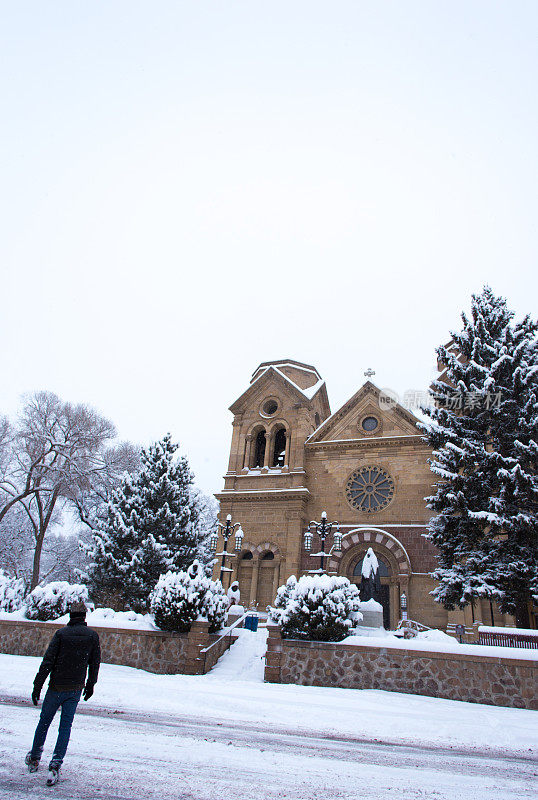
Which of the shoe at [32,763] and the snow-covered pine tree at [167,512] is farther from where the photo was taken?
the snow-covered pine tree at [167,512]

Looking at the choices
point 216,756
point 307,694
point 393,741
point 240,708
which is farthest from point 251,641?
point 216,756

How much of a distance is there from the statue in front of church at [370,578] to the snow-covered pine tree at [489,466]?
5.00 m

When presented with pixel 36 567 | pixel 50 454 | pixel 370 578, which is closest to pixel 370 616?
pixel 370 578

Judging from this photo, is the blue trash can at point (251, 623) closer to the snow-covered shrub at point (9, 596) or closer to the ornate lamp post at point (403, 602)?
the ornate lamp post at point (403, 602)

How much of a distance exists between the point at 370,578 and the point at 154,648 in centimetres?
1275

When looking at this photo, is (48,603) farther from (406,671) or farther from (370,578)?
(370,578)

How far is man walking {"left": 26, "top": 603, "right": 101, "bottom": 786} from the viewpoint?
5.00 m

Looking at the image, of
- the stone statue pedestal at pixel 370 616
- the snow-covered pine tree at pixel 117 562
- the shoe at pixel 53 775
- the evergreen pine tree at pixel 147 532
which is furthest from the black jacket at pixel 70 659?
the snow-covered pine tree at pixel 117 562

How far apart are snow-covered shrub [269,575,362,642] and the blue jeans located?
8681mm

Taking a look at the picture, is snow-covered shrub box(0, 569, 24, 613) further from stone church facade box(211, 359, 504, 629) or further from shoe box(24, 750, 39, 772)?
shoe box(24, 750, 39, 772)

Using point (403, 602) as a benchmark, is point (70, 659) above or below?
below

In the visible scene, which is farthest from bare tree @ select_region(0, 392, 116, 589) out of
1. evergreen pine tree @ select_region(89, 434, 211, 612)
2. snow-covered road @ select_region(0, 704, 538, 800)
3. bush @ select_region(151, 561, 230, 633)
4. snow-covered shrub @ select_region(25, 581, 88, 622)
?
snow-covered road @ select_region(0, 704, 538, 800)

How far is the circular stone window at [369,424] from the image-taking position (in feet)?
90.9

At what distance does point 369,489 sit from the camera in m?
26.2
